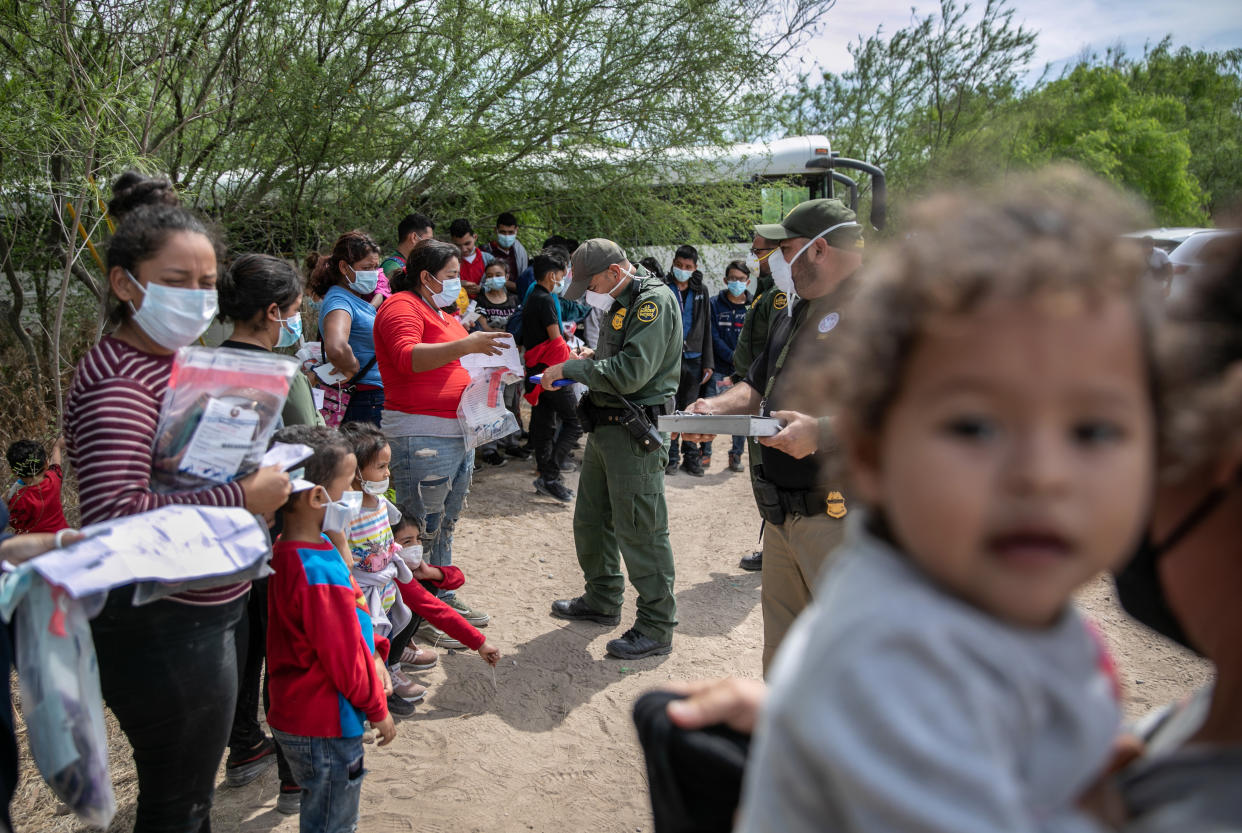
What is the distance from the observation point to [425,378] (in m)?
4.36

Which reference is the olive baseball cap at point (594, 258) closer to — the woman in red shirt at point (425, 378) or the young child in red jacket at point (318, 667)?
the woman in red shirt at point (425, 378)

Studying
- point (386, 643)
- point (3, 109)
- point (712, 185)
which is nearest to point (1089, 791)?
point (386, 643)

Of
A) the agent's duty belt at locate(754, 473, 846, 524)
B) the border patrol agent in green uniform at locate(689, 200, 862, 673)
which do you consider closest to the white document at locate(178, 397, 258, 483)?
the border patrol agent in green uniform at locate(689, 200, 862, 673)

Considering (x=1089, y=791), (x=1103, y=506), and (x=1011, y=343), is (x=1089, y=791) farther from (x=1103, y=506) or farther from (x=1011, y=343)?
(x=1011, y=343)

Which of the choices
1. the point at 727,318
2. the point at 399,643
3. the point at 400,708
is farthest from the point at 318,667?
the point at 727,318

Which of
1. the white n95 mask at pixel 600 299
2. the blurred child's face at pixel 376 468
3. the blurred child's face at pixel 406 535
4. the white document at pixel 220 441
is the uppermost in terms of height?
the white n95 mask at pixel 600 299

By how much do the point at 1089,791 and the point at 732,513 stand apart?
674 cm

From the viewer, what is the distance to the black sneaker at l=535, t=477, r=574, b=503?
7.48 metres

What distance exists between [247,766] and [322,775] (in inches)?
40.4

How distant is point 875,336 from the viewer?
2.38ft

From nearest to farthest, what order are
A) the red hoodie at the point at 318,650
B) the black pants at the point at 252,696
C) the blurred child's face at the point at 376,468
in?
the red hoodie at the point at 318,650 → the black pants at the point at 252,696 → the blurred child's face at the point at 376,468

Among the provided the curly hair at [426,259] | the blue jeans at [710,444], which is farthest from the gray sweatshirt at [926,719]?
the blue jeans at [710,444]

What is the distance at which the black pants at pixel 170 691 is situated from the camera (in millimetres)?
2027

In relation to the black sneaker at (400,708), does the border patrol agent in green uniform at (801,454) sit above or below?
above
